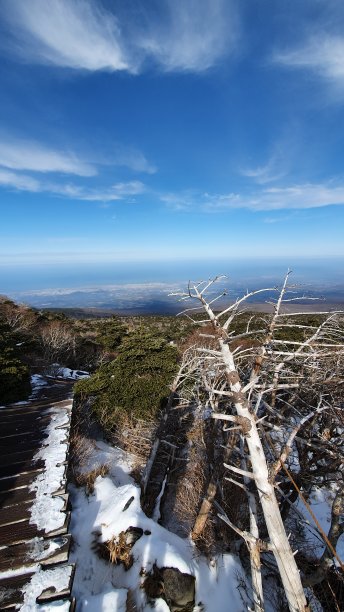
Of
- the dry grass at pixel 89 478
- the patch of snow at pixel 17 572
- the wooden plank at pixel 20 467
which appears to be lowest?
the dry grass at pixel 89 478

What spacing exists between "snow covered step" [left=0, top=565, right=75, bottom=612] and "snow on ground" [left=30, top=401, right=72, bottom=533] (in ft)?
2.31

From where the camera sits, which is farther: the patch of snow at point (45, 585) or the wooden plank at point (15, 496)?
the wooden plank at point (15, 496)

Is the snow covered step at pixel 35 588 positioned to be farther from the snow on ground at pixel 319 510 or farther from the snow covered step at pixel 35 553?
the snow on ground at pixel 319 510

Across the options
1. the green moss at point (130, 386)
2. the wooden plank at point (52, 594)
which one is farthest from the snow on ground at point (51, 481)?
the green moss at point (130, 386)

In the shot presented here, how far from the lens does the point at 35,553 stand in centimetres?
447

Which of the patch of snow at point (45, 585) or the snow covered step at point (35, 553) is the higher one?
the snow covered step at point (35, 553)

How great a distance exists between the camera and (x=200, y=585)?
6496mm

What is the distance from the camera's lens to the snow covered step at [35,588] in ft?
12.5

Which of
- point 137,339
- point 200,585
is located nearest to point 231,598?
point 200,585

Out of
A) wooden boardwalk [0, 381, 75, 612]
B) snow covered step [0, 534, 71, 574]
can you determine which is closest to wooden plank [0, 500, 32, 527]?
wooden boardwalk [0, 381, 75, 612]

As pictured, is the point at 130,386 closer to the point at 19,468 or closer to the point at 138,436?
the point at 138,436

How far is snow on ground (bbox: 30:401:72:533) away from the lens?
5.06 metres

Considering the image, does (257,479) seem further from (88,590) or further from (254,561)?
(88,590)

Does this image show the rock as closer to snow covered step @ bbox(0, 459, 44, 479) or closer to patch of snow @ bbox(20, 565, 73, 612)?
patch of snow @ bbox(20, 565, 73, 612)
